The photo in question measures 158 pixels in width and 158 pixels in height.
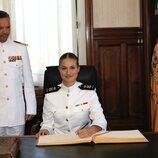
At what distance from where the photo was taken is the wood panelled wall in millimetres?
3734

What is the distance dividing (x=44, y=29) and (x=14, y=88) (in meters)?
1.20

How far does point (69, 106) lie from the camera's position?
7.50ft

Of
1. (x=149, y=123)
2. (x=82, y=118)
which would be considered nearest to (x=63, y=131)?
(x=82, y=118)

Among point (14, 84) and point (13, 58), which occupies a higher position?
point (13, 58)

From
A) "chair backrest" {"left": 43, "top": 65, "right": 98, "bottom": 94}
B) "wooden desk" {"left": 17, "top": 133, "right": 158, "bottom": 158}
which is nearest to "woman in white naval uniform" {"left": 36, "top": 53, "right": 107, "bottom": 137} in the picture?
"chair backrest" {"left": 43, "top": 65, "right": 98, "bottom": 94}

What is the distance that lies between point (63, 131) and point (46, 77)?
58cm

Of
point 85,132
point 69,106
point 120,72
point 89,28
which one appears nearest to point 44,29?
point 89,28

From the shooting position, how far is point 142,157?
1.46 meters

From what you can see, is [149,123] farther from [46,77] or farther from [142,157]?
[142,157]

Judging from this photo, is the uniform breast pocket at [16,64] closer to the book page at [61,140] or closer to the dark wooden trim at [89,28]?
the book page at [61,140]

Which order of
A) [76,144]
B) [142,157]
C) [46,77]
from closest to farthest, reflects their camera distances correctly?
[142,157] < [76,144] < [46,77]

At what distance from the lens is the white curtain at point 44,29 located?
3646 mm

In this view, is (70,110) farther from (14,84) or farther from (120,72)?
(120,72)

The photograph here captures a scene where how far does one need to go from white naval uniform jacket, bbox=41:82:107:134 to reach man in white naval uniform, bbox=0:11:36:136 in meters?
0.41
